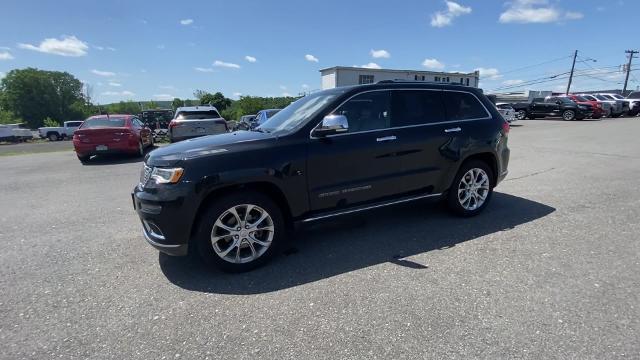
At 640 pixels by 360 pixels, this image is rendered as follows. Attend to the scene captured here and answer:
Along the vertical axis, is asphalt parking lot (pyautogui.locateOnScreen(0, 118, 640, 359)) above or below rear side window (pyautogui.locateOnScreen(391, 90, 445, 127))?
below

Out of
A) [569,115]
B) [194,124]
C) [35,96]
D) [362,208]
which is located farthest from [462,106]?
[35,96]

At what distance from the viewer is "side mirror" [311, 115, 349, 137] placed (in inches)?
139

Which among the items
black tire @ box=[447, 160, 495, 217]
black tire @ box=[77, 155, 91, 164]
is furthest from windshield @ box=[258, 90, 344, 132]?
black tire @ box=[77, 155, 91, 164]

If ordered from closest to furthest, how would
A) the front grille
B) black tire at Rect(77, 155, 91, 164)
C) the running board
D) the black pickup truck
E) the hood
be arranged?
the hood < the front grille < the running board < black tire at Rect(77, 155, 91, 164) < the black pickup truck

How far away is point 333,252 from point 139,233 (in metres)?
2.59

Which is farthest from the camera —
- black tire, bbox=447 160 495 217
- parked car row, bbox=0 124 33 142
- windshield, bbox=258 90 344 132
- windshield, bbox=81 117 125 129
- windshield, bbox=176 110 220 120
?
parked car row, bbox=0 124 33 142

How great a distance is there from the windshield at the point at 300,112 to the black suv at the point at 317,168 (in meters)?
0.02

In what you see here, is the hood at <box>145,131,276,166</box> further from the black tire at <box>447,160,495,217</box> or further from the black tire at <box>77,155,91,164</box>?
the black tire at <box>77,155,91,164</box>

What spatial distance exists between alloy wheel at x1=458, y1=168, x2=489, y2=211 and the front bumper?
11.2 ft

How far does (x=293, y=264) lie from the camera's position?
3656mm

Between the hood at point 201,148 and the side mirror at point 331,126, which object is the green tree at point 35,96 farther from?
the side mirror at point 331,126

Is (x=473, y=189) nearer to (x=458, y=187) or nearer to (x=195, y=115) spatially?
(x=458, y=187)

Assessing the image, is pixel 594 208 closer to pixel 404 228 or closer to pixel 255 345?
pixel 404 228

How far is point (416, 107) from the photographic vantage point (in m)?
4.45
